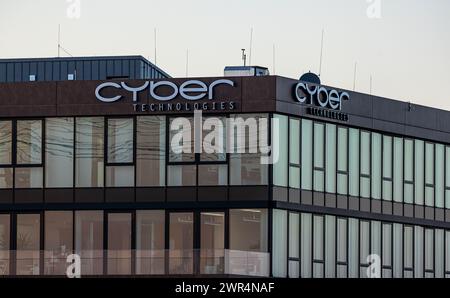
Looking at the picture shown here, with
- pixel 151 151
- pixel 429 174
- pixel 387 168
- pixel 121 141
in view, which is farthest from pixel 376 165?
pixel 121 141


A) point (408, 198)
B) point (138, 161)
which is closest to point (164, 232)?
point (138, 161)

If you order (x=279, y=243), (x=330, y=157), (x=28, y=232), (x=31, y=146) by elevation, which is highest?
(x=31, y=146)

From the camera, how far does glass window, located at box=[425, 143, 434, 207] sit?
82688 millimetres

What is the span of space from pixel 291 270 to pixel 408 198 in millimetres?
10224

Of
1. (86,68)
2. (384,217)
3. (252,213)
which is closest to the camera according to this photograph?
(252,213)

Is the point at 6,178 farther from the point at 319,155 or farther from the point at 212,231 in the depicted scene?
the point at 319,155

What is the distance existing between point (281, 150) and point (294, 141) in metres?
1.09

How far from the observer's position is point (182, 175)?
73.8 meters

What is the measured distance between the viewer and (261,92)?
242ft

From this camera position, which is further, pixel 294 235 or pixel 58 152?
pixel 58 152

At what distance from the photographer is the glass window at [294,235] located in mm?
74375

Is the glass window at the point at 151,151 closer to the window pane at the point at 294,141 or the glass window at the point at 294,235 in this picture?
the window pane at the point at 294,141

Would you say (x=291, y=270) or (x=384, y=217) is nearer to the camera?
(x=291, y=270)

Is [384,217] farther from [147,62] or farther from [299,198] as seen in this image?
[147,62]
